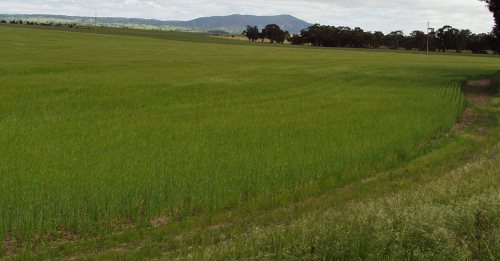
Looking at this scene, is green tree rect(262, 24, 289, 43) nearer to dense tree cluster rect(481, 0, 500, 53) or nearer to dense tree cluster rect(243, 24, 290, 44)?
dense tree cluster rect(243, 24, 290, 44)

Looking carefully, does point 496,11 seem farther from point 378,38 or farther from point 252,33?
point 252,33

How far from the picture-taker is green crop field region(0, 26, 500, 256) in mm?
9812

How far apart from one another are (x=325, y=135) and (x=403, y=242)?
436 inches

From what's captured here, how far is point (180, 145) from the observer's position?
50.0ft

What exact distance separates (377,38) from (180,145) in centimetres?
16665

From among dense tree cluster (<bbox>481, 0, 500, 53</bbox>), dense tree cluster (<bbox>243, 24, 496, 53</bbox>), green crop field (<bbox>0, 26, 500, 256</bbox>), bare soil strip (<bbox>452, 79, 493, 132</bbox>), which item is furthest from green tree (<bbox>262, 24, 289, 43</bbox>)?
green crop field (<bbox>0, 26, 500, 256</bbox>)

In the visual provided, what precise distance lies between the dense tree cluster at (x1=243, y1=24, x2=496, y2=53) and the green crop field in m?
127

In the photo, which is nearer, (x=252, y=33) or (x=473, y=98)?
(x=473, y=98)

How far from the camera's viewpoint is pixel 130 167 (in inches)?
483

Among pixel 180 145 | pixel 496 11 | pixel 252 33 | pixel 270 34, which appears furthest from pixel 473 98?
pixel 252 33

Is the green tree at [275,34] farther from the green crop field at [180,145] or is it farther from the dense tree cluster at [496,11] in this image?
the green crop field at [180,145]

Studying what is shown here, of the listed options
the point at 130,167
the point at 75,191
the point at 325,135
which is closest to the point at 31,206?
the point at 75,191

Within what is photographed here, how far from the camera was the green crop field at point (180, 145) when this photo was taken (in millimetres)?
9812

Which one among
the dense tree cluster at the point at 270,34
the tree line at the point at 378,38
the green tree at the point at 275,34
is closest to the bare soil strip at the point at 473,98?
the tree line at the point at 378,38
